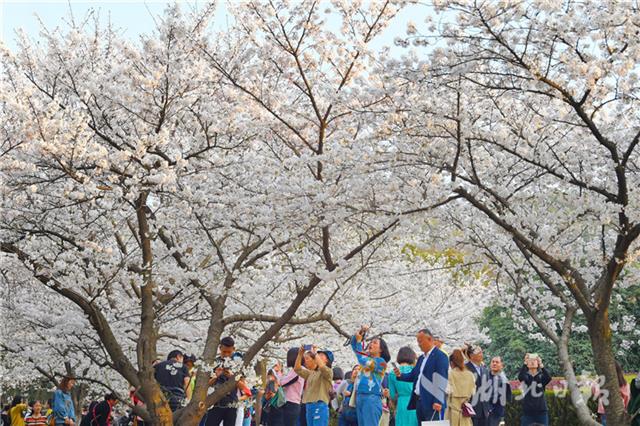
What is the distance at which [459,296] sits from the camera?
57.9 ft

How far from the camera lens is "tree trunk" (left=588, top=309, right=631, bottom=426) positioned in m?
7.51

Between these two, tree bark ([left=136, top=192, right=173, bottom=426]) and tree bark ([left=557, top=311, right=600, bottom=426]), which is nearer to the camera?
tree bark ([left=557, top=311, right=600, bottom=426])

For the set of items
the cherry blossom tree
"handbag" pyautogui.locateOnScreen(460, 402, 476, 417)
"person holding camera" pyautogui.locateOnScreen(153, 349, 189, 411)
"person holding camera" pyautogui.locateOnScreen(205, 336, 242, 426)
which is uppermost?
the cherry blossom tree

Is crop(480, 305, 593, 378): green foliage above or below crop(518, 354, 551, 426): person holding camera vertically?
above

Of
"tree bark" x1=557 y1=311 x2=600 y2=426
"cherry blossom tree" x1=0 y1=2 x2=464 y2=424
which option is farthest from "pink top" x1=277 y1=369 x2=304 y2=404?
"tree bark" x1=557 y1=311 x2=600 y2=426

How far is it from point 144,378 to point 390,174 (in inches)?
170

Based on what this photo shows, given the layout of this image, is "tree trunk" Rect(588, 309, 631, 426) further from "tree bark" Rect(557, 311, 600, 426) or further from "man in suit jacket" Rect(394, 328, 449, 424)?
"man in suit jacket" Rect(394, 328, 449, 424)

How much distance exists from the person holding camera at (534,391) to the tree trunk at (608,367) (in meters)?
2.38

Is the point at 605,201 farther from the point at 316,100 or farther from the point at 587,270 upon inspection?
the point at 316,100

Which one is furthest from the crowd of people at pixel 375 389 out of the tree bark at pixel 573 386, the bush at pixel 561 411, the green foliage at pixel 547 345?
the green foliage at pixel 547 345

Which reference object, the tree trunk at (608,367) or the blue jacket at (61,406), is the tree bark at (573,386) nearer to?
the tree trunk at (608,367)

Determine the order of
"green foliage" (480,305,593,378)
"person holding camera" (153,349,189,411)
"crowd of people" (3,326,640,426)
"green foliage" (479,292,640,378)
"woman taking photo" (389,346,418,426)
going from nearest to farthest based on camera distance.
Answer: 1. "crowd of people" (3,326,640,426)
2. "woman taking photo" (389,346,418,426)
3. "person holding camera" (153,349,189,411)
4. "green foliage" (479,292,640,378)
5. "green foliage" (480,305,593,378)

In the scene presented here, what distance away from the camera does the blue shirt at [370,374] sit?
8.79 meters

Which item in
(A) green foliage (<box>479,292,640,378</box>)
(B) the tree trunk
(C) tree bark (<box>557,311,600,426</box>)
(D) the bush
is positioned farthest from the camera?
(A) green foliage (<box>479,292,640,378</box>)
